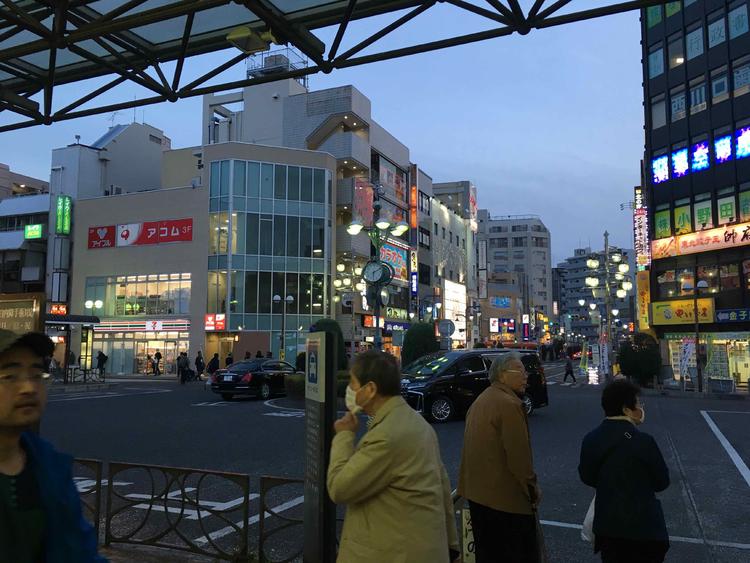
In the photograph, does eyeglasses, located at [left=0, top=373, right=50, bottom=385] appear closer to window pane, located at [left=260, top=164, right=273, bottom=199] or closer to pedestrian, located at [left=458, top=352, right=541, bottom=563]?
pedestrian, located at [left=458, top=352, right=541, bottom=563]

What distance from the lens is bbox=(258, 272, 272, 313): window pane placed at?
45.8m

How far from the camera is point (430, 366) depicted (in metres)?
16.8

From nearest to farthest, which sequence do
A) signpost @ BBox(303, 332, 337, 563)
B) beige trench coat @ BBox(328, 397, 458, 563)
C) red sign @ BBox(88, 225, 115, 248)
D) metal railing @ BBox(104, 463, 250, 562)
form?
1. beige trench coat @ BBox(328, 397, 458, 563)
2. signpost @ BBox(303, 332, 337, 563)
3. metal railing @ BBox(104, 463, 250, 562)
4. red sign @ BBox(88, 225, 115, 248)

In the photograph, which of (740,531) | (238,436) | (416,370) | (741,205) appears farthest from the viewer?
(741,205)

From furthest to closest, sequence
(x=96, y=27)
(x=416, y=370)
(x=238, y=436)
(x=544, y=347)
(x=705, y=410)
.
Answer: (x=544, y=347)
(x=705, y=410)
(x=416, y=370)
(x=238, y=436)
(x=96, y=27)

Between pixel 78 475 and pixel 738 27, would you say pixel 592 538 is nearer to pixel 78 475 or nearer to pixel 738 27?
pixel 78 475

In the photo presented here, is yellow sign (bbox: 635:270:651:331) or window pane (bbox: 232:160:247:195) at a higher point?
window pane (bbox: 232:160:247:195)

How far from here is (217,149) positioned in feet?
153

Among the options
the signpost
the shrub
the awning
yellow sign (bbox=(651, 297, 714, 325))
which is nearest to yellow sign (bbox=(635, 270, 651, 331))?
yellow sign (bbox=(651, 297, 714, 325))

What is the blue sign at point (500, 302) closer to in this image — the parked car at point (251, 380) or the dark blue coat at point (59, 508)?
the parked car at point (251, 380)

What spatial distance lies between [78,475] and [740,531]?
872 centimetres

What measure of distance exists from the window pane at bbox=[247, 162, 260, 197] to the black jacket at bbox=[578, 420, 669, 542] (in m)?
44.7

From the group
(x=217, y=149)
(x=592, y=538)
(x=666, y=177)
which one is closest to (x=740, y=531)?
(x=592, y=538)

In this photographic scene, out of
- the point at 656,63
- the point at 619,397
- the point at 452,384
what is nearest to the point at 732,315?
the point at 656,63
